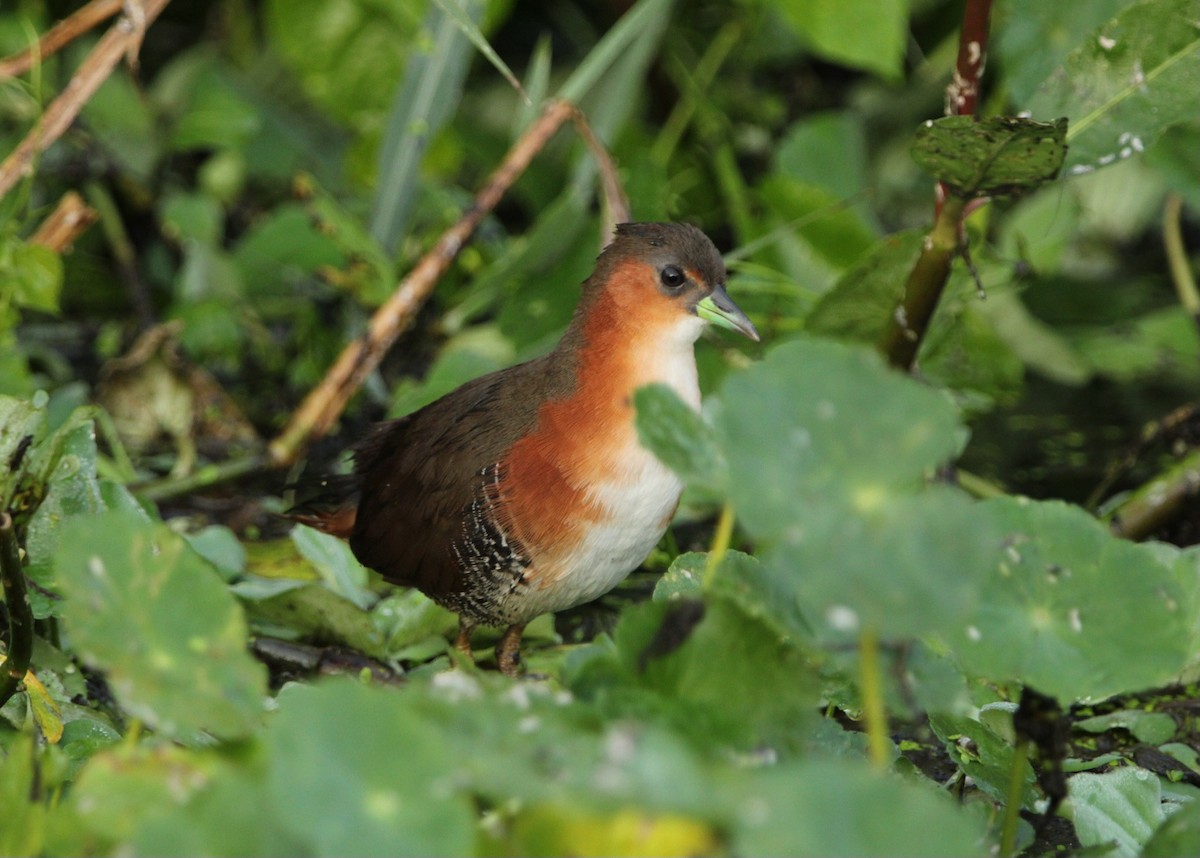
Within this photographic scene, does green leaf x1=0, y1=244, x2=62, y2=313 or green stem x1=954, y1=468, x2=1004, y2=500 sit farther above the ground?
green leaf x1=0, y1=244, x2=62, y2=313

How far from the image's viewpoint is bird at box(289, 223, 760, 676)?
2178 millimetres

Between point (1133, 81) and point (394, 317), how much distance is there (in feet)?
4.91

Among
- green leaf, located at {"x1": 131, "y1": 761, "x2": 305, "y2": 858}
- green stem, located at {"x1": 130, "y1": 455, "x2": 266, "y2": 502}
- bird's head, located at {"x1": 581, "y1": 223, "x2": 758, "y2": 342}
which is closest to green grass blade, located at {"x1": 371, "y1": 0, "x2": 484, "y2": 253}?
green stem, located at {"x1": 130, "y1": 455, "x2": 266, "y2": 502}

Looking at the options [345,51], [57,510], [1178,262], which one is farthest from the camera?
[345,51]

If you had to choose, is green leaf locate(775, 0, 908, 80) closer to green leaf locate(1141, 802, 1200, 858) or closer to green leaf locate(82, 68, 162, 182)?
green leaf locate(82, 68, 162, 182)

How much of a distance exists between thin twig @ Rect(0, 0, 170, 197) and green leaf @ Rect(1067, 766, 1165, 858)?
2.10m

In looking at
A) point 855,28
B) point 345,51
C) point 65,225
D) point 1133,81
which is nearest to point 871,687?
point 1133,81

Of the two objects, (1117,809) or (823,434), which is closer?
(823,434)

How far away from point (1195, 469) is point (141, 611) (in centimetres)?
212

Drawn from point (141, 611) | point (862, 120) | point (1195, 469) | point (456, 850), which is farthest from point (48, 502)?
point (862, 120)

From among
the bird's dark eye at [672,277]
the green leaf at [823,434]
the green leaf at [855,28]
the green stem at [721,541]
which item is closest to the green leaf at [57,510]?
the bird's dark eye at [672,277]

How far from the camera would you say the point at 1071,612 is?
1.53 m

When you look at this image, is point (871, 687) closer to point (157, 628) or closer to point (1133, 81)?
point (157, 628)

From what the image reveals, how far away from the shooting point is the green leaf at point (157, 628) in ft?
4.43
